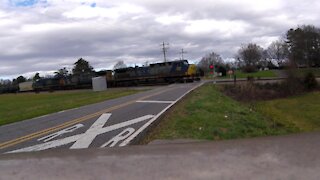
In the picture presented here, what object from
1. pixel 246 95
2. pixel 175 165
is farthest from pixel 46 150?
pixel 246 95

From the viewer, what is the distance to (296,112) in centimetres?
3956

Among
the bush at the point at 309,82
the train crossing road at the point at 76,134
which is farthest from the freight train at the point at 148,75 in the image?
the train crossing road at the point at 76,134

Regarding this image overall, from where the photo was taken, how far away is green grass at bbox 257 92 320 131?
1192 inches

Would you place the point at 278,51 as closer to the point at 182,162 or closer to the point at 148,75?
the point at 148,75

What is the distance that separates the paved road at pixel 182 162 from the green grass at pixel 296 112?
17906 millimetres

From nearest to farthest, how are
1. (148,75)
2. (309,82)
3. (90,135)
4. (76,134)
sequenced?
(90,135)
(76,134)
(309,82)
(148,75)

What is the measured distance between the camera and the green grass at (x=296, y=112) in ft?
99.4

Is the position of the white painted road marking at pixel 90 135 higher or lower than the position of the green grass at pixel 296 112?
higher

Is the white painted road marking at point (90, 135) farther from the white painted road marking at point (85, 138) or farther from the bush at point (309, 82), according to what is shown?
the bush at point (309, 82)

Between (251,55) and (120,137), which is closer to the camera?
(120,137)

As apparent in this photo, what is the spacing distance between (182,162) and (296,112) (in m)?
34.4

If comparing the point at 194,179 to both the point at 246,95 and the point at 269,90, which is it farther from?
the point at 269,90

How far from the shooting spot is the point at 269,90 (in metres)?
60.0

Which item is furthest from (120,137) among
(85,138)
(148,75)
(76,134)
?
(148,75)
